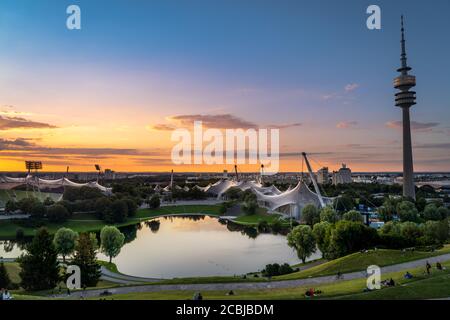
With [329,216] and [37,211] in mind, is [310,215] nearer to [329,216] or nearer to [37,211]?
[329,216]

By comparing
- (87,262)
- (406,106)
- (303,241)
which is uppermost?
(406,106)

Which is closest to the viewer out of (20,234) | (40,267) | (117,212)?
(40,267)

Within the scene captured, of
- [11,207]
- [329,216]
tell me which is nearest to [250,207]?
[329,216]

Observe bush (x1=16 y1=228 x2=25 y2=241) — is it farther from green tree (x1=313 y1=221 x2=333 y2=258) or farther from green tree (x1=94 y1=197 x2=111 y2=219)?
green tree (x1=313 y1=221 x2=333 y2=258)

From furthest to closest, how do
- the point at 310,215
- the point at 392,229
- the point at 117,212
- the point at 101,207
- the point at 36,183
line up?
the point at 36,183 < the point at 101,207 < the point at 117,212 < the point at 310,215 < the point at 392,229
